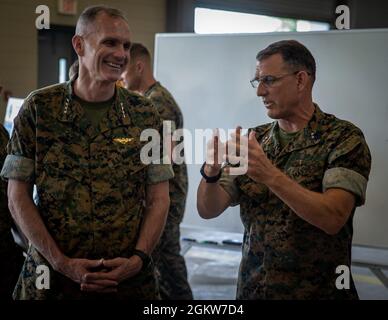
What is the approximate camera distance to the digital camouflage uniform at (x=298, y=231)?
1.25 metres

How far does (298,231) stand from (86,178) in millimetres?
596

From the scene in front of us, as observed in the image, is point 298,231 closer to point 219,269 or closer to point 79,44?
point 79,44

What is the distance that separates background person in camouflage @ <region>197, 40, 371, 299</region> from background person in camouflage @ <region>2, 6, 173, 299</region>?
Result: 23 cm

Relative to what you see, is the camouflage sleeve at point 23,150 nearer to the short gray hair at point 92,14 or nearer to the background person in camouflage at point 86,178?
the background person in camouflage at point 86,178

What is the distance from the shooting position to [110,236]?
4.21ft

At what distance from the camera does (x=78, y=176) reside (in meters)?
1.27

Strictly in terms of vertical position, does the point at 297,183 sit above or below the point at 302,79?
below

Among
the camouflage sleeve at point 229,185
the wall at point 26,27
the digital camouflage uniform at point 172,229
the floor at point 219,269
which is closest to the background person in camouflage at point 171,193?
the digital camouflage uniform at point 172,229

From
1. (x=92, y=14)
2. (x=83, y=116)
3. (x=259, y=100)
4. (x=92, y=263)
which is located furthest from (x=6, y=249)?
(x=259, y=100)

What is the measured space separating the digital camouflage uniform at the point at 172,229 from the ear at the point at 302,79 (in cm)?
102

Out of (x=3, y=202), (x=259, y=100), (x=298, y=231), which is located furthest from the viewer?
(x=259, y=100)

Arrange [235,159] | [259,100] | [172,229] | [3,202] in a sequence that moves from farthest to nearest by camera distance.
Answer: [172,229] < [259,100] < [3,202] < [235,159]

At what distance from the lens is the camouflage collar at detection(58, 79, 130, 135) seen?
1279mm
